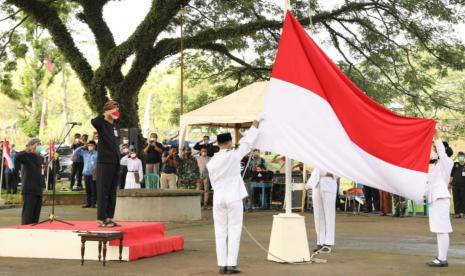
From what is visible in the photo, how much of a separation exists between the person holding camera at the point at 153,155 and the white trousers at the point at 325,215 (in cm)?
1220

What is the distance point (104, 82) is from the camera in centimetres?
2836

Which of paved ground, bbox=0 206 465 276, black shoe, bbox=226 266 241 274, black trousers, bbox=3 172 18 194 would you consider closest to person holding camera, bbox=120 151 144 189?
paved ground, bbox=0 206 465 276

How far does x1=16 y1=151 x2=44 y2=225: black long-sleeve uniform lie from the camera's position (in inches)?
518

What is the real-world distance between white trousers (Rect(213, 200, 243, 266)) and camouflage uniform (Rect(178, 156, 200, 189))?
567 inches

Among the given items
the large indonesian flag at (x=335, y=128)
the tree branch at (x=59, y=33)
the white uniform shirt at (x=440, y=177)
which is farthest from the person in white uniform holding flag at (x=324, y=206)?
the tree branch at (x=59, y=33)

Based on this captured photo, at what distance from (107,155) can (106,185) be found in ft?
1.54

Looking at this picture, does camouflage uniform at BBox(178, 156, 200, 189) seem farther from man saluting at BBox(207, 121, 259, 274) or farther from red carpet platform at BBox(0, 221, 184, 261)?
man saluting at BBox(207, 121, 259, 274)

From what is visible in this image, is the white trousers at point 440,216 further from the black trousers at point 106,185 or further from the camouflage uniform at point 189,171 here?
the camouflage uniform at point 189,171

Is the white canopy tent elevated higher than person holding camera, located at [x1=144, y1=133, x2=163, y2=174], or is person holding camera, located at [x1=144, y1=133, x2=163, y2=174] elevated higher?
the white canopy tent

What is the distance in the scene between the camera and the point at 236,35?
28.1m

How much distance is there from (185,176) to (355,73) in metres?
9.83

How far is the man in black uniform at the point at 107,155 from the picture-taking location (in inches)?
455

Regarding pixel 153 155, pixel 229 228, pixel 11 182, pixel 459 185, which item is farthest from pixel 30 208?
pixel 11 182

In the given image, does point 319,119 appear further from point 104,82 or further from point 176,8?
point 104,82
